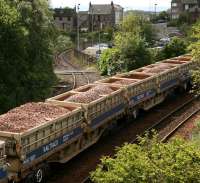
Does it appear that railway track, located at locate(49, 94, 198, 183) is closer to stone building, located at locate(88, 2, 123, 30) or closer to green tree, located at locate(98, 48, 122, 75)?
green tree, located at locate(98, 48, 122, 75)

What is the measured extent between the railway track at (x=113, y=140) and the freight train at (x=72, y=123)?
61 centimetres

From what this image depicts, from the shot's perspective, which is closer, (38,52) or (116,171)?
(116,171)

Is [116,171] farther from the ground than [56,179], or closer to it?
farther from the ground

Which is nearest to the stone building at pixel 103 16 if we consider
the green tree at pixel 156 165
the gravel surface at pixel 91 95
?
the gravel surface at pixel 91 95

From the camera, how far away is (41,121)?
61.1 ft

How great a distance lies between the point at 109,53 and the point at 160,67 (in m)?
16.4

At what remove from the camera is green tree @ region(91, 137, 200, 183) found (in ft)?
37.7

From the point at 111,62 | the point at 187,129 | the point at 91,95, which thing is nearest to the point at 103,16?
the point at 111,62

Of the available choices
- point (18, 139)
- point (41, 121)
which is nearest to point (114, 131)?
point (41, 121)

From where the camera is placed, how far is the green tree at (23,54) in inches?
1137

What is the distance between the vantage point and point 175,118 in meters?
30.1

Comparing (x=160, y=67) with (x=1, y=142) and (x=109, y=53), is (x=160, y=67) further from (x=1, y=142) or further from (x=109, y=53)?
(x=1, y=142)

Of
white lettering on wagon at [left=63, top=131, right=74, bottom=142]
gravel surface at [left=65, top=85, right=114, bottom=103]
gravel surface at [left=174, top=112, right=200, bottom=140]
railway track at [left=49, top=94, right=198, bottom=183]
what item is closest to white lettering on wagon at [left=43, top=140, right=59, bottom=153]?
white lettering on wagon at [left=63, top=131, right=74, bottom=142]

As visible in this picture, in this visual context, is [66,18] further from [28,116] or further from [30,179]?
[30,179]
